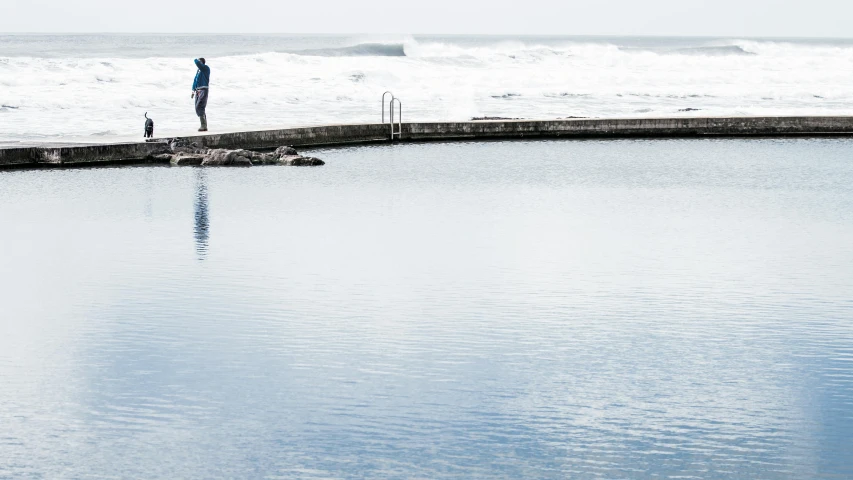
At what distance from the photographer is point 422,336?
759 cm

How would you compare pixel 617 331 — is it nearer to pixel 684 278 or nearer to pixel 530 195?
pixel 684 278

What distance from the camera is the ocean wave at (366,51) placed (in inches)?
2704

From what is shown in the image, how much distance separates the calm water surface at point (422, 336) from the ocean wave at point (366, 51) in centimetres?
5499

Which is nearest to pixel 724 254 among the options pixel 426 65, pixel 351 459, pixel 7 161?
pixel 351 459

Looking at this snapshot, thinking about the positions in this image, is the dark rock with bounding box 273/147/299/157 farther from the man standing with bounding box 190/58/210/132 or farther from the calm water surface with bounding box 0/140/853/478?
the calm water surface with bounding box 0/140/853/478

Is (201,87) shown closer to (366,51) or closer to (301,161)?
(301,161)

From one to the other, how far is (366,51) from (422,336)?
66.9m

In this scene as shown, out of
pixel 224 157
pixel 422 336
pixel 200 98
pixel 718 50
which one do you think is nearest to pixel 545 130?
pixel 200 98

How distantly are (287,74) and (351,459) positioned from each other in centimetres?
4258

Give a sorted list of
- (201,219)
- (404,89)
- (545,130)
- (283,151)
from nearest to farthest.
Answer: (201,219), (283,151), (545,130), (404,89)

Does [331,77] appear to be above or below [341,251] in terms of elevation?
above

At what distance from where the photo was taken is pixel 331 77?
4522 centimetres

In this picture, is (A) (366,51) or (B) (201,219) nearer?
(B) (201,219)

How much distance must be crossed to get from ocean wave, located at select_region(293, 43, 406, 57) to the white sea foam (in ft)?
34.9
